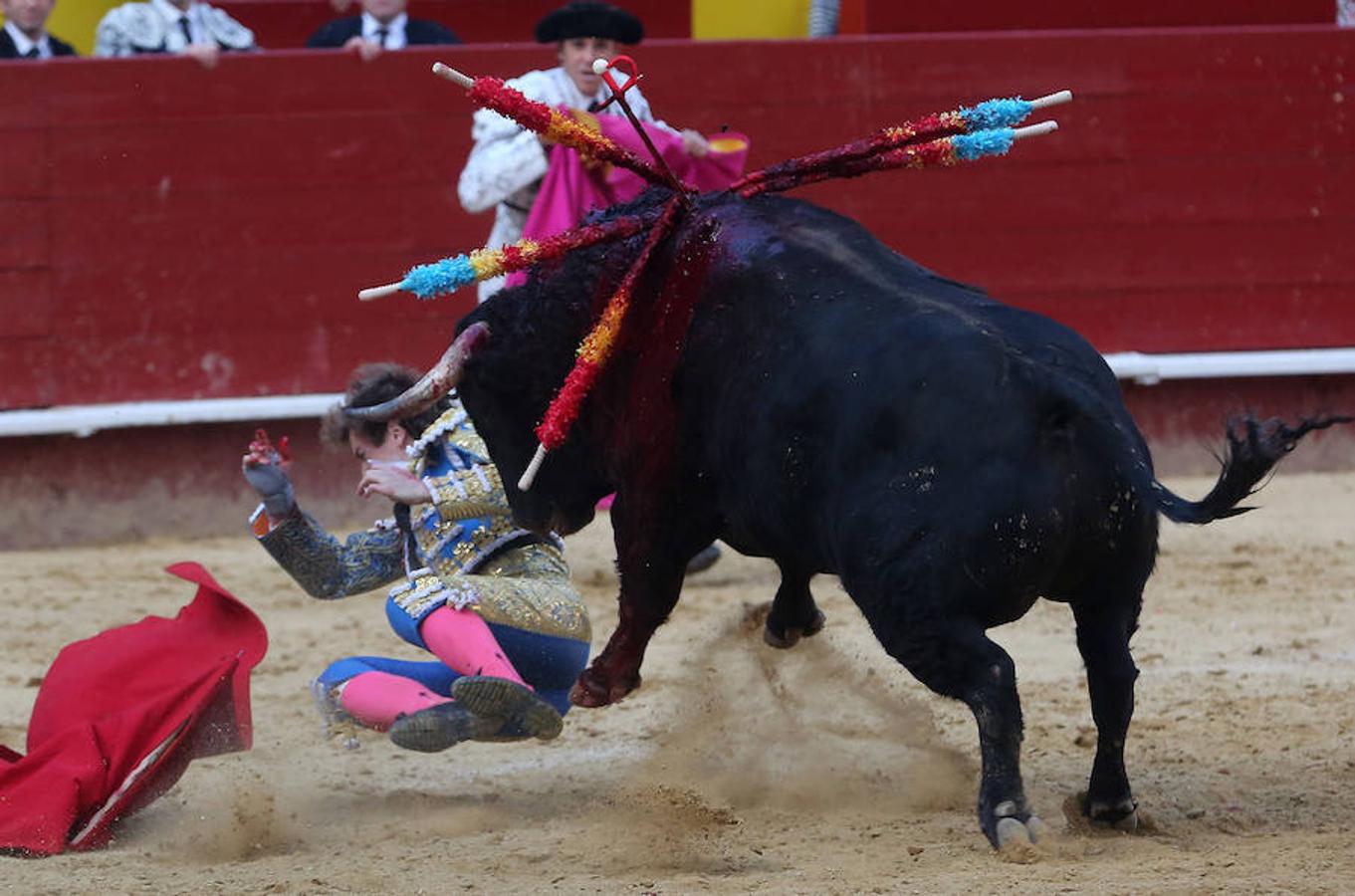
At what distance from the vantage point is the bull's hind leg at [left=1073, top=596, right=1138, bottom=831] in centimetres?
330

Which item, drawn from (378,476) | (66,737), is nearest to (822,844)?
(378,476)

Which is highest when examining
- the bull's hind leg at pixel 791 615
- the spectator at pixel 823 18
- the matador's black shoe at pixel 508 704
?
the spectator at pixel 823 18

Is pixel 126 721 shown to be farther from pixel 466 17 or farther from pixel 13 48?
pixel 466 17

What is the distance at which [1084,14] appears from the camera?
7.63 meters

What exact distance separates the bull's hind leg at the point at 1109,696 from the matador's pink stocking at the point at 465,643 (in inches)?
39.3

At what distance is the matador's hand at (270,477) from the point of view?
4051 millimetres

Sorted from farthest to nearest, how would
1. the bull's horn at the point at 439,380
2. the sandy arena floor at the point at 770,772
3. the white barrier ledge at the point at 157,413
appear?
the white barrier ledge at the point at 157,413, the bull's horn at the point at 439,380, the sandy arena floor at the point at 770,772

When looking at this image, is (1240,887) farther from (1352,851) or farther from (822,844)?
(822,844)

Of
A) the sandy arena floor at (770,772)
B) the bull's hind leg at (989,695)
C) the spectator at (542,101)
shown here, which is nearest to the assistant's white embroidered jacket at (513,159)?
the spectator at (542,101)

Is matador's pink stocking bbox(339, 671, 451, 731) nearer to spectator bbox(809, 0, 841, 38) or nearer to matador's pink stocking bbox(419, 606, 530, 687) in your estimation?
matador's pink stocking bbox(419, 606, 530, 687)

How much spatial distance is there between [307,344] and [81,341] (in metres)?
0.69

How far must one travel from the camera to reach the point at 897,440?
3.14m

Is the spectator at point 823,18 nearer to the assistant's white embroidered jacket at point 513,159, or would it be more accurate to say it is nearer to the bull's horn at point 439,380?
the assistant's white embroidered jacket at point 513,159

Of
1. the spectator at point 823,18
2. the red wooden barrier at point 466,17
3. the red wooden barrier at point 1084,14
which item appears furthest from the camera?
the red wooden barrier at point 466,17
